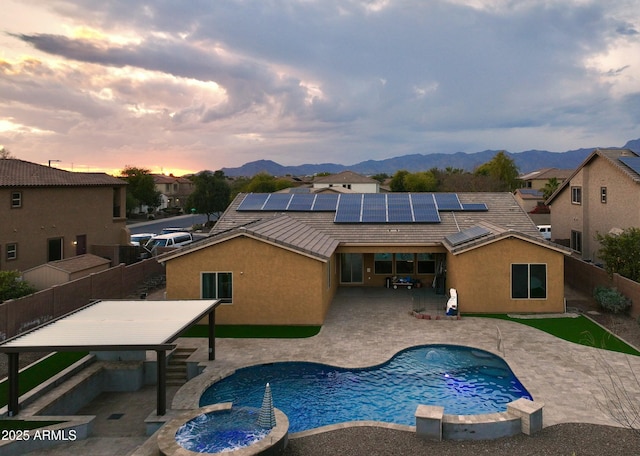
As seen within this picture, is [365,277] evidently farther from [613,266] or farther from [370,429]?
[370,429]

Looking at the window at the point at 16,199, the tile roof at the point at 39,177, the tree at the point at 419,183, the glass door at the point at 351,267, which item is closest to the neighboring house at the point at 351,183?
the tree at the point at 419,183

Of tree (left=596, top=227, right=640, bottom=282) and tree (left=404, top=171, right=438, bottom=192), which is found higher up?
tree (left=404, top=171, right=438, bottom=192)

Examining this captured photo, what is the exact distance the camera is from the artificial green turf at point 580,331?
17.4m

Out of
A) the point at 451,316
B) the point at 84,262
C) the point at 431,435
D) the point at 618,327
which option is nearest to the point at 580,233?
the point at 618,327

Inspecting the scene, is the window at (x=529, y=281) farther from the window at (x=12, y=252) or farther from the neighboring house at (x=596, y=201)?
the window at (x=12, y=252)

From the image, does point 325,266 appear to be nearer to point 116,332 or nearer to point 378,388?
point 378,388

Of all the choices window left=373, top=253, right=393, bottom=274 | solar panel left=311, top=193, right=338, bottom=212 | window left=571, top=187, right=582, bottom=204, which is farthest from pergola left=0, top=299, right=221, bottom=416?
window left=571, top=187, right=582, bottom=204

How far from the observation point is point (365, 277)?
28.7m

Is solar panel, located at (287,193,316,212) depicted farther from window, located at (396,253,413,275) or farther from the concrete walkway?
the concrete walkway

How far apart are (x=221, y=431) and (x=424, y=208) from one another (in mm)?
20990

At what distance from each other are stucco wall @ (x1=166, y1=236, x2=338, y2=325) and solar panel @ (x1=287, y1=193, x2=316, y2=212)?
31.8ft

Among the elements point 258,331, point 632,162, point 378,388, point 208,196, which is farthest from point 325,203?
point 208,196

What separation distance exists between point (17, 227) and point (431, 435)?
26.8 m

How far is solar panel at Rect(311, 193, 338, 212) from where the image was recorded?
98.7ft
